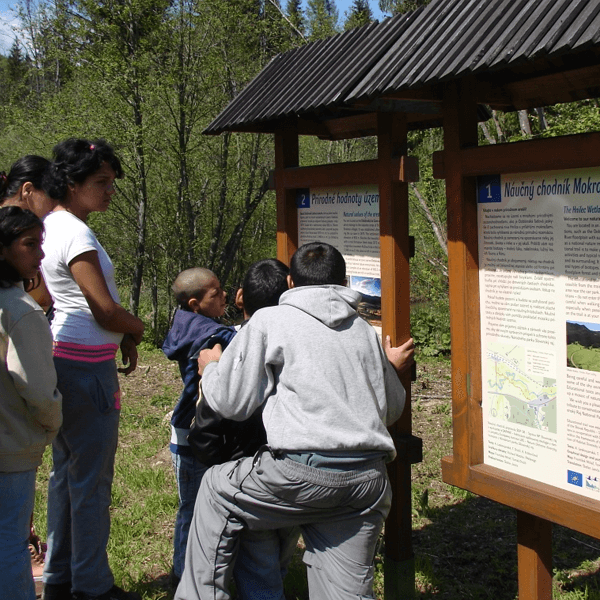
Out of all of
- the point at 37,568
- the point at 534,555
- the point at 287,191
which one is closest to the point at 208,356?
the point at 287,191

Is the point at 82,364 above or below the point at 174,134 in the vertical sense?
below

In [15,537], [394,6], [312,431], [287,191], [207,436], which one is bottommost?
[15,537]

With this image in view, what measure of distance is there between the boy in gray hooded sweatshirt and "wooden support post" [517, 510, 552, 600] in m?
0.72

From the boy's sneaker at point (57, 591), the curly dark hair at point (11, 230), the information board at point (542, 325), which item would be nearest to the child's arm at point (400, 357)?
the information board at point (542, 325)

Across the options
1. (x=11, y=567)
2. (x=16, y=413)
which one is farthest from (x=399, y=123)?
(x=11, y=567)

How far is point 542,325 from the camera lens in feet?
8.48

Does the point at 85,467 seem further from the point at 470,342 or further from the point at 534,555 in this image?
the point at 534,555

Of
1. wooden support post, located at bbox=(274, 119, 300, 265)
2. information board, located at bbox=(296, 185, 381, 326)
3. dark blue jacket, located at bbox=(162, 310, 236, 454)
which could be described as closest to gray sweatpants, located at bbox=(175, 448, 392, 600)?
dark blue jacket, located at bbox=(162, 310, 236, 454)

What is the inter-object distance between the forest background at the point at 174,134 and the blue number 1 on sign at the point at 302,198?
480 cm

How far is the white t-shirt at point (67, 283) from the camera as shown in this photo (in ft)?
9.86

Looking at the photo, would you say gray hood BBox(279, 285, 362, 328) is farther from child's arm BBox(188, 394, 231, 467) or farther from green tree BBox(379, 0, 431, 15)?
green tree BBox(379, 0, 431, 15)

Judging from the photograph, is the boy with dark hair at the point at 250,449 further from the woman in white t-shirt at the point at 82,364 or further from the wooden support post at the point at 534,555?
the wooden support post at the point at 534,555

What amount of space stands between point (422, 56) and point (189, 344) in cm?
149

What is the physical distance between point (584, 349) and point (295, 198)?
2.00 m
